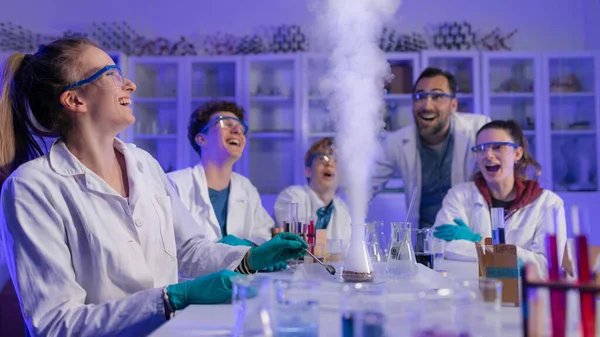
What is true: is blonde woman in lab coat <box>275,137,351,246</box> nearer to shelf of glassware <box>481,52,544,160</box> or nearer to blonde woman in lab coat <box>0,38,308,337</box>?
blonde woman in lab coat <box>0,38,308,337</box>

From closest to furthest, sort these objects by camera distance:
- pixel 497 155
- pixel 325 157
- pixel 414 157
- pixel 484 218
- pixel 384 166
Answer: pixel 484 218
pixel 497 155
pixel 325 157
pixel 414 157
pixel 384 166

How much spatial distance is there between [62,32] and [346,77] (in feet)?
14.3

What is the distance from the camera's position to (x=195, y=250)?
6.07ft

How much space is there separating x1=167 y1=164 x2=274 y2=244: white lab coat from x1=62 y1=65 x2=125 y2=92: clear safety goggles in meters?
1.40

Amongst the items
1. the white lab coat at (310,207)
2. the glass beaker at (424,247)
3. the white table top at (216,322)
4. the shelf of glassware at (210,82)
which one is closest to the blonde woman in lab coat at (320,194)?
the white lab coat at (310,207)

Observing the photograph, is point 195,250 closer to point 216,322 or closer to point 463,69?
point 216,322

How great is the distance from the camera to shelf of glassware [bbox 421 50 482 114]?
4.59m

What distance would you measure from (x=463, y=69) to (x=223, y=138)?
2576 mm

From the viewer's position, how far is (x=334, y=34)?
6.81ft

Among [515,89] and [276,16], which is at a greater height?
[276,16]

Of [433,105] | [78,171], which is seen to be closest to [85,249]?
[78,171]

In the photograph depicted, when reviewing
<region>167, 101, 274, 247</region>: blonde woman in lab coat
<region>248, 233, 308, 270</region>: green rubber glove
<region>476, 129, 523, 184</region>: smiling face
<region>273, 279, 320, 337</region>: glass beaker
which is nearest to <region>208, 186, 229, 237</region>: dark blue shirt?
<region>167, 101, 274, 247</region>: blonde woman in lab coat

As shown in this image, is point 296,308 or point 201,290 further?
point 201,290

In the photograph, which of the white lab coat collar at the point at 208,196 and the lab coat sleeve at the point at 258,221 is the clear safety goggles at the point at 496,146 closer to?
the lab coat sleeve at the point at 258,221
